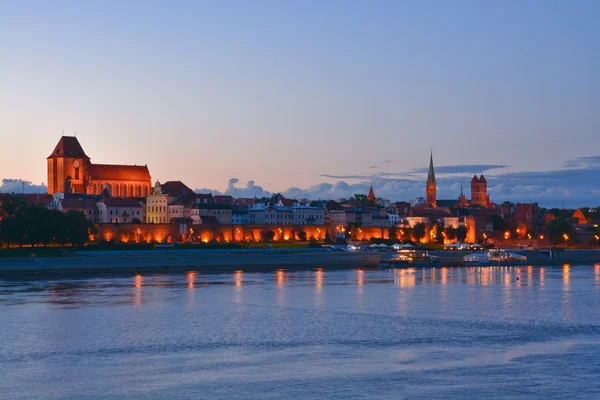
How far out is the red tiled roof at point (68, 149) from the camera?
4225 inches

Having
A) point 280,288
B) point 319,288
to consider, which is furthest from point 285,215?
point 319,288

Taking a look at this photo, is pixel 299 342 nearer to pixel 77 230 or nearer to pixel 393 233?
pixel 77 230

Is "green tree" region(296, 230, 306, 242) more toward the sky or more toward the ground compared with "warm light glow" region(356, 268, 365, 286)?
more toward the sky

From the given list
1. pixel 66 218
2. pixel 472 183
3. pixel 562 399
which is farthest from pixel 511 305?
pixel 472 183

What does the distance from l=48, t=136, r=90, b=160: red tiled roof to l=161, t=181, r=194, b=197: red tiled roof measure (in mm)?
11080

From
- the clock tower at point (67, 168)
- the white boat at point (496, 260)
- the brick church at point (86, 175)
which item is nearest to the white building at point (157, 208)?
the brick church at point (86, 175)

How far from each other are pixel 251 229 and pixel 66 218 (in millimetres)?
28104

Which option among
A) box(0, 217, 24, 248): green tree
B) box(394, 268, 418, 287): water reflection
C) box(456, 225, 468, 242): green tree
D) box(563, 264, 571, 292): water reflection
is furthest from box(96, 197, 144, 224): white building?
box(563, 264, 571, 292): water reflection

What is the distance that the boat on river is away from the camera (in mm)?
58719

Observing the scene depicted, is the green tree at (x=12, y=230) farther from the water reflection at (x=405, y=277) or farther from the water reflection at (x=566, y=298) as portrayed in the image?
the water reflection at (x=566, y=298)

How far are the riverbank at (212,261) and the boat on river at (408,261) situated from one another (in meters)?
0.85

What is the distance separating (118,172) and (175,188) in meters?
8.54

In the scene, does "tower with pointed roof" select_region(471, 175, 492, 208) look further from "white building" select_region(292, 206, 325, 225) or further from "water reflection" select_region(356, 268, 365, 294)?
"water reflection" select_region(356, 268, 365, 294)

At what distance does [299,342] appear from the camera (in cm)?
2242
